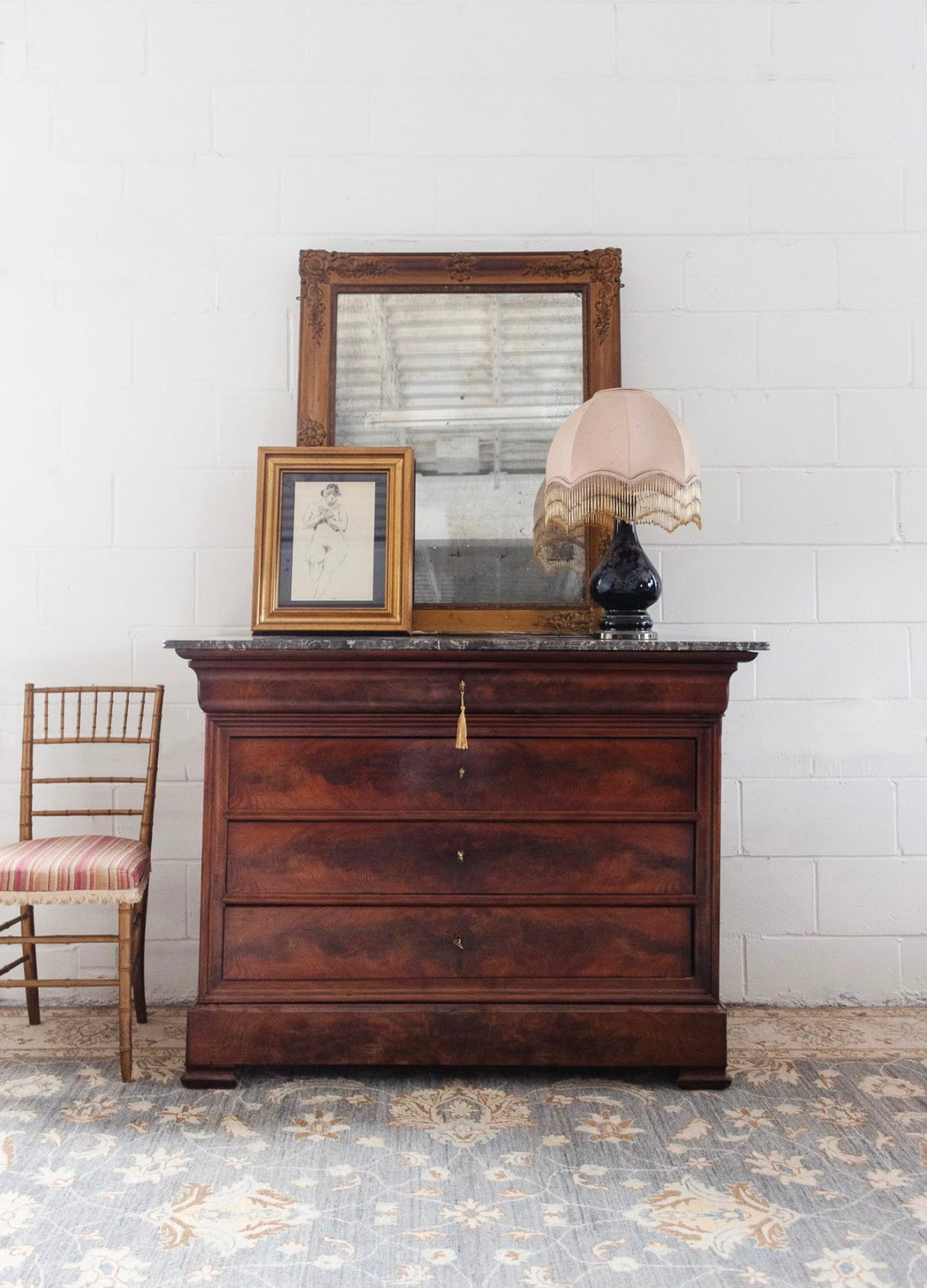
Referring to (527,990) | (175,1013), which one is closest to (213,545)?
(175,1013)

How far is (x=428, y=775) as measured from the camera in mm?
2047

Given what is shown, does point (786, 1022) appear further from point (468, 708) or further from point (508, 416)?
point (508, 416)

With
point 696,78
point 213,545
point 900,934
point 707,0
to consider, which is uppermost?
point 707,0

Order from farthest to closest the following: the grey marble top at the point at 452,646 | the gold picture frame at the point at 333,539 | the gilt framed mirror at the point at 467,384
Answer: the gilt framed mirror at the point at 467,384 < the gold picture frame at the point at 333,539 < the grey marble top at the point at 452,646

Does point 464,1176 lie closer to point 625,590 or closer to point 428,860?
point 428,860

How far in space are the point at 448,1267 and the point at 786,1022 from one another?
140 centimetres

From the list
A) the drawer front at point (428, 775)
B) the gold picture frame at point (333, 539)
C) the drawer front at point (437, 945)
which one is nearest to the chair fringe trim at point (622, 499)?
the gold picture frame at point (333, 539)

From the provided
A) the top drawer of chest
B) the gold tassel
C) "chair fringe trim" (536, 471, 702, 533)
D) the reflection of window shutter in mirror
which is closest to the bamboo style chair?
the top drawer of chest

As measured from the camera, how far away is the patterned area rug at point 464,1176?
1.45m

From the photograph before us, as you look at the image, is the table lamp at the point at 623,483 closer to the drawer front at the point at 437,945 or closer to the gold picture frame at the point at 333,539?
the gold picture frame at the point at 333,539

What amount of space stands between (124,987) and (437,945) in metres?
0.75

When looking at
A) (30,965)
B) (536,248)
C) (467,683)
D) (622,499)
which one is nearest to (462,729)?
(467,683)

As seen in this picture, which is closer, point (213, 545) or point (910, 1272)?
point (910, 1272)

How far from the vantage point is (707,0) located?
8.76 ft
